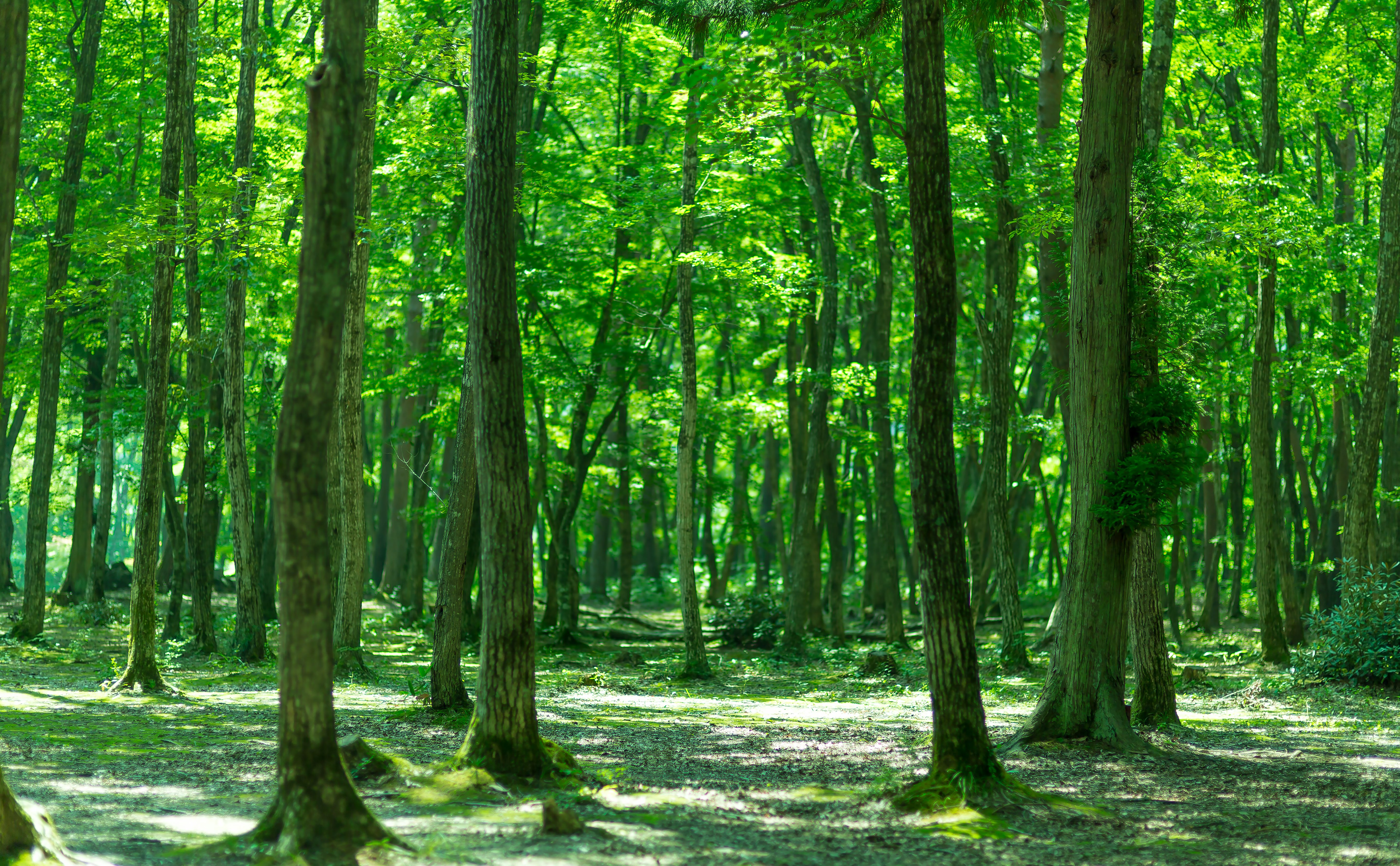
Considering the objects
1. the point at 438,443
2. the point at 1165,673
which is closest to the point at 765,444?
the point at 438,443


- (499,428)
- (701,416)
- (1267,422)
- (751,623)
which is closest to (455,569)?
(499,428)

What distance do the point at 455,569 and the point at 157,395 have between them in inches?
189

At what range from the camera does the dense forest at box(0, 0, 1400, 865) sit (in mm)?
7047

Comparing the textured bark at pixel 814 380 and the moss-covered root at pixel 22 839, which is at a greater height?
the textured bark at pixel 814 380

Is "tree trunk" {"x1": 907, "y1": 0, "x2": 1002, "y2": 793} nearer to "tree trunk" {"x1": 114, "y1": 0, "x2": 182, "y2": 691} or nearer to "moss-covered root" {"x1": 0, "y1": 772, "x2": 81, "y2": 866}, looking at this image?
"moss-covered root" {"x1": 0, "y1": 772, "x2": 81, "y2": 866}

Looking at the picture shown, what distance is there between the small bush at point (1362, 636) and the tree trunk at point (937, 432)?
9266 millimetres

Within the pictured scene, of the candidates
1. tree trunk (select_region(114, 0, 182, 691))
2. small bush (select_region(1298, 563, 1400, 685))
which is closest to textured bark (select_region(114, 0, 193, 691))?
tree trunk (select_region(114, 0, 182, 691))

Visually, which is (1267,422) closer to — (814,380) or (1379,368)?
(1379,368)

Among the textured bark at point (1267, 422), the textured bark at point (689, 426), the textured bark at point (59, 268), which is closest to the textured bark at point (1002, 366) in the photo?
the textured bark at point (1267, 422)

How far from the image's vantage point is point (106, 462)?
Result: 22234 mm

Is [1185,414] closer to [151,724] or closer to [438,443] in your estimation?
[151,724]

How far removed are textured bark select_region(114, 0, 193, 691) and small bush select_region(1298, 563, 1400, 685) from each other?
1436cm

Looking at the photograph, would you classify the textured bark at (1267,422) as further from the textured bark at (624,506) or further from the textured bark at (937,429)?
the textured bark at (624,506)

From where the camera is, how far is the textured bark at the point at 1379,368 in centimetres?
1506
